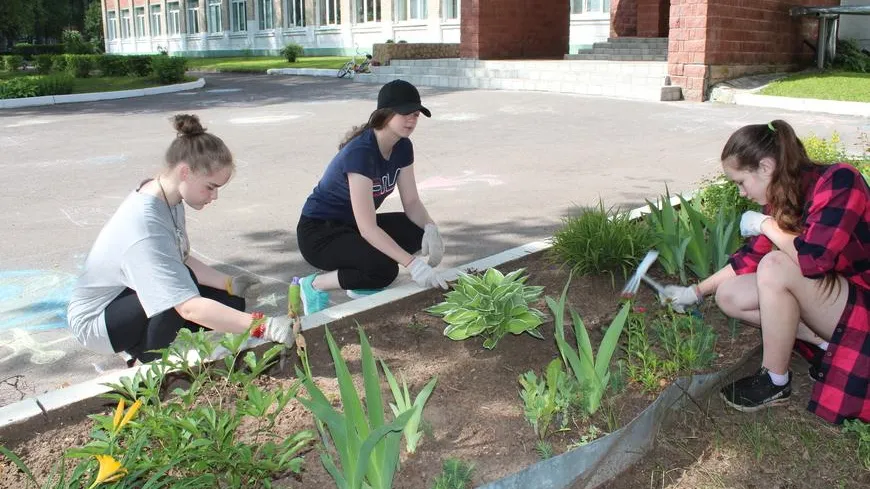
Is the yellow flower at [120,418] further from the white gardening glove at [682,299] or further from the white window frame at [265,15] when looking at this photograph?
the white window frame at [265,15]

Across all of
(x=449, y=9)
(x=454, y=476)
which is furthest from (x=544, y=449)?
(x=449, y=9)

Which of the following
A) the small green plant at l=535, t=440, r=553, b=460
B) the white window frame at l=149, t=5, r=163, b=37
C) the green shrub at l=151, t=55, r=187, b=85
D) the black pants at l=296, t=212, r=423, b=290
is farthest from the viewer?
the white window frame at l=149, t=5, r=163, b=37

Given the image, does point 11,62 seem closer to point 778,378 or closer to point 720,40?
point 720,40

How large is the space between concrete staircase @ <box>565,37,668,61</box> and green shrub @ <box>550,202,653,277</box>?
16.1 m

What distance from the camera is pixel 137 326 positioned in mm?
3223

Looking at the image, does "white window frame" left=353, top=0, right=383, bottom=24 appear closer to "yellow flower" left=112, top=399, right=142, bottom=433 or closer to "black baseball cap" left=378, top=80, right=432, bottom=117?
"black baseball cap" left=378, top=80, right=432, bottom=117

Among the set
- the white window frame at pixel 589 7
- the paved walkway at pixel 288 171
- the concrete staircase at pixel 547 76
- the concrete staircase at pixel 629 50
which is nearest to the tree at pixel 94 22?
the white window frame at pixel 589 7

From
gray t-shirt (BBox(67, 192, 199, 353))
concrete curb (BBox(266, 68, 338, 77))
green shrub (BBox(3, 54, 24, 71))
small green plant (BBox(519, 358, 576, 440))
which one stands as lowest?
small green plant (BBox(519, 358, 576, 440))

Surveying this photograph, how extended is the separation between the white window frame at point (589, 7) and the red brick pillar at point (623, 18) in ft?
10.9

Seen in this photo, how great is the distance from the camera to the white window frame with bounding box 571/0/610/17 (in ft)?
87.8

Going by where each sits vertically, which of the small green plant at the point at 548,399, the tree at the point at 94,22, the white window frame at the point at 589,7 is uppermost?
the tree at the point at 94,22

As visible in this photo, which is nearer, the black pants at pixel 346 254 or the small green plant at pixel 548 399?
the small green plant at pixel 548 399

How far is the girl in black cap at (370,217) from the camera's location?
3828 millimetres

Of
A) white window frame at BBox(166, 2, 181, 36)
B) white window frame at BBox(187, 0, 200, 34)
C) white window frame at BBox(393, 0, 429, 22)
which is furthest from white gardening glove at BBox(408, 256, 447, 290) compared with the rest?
white window frame at BBox(166, 2, 181, 36)
